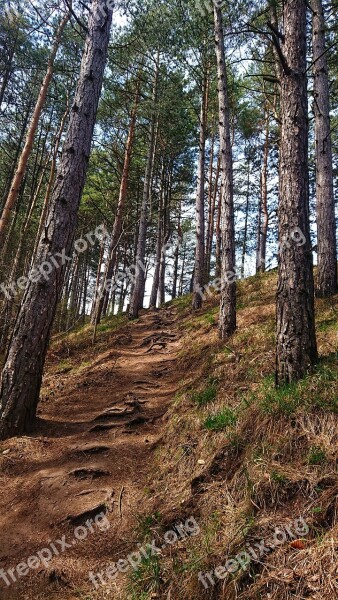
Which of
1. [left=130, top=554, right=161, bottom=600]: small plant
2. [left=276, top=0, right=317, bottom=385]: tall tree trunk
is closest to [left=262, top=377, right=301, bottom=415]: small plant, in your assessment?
[left=276, top=0, right=317, bottom=385]: tall tree trunk

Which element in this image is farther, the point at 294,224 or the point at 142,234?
the point at 142,234

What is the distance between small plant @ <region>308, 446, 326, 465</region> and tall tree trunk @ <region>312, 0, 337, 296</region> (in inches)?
200

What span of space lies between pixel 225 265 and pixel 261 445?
533 centimetres

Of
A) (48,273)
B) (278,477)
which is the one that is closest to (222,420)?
(278,477)

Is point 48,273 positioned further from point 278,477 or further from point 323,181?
point 323,181

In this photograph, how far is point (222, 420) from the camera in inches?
152

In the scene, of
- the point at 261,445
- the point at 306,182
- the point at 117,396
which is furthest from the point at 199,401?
the point at 306,182

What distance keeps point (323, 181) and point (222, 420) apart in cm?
664

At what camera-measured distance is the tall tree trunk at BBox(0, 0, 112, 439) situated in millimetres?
4918

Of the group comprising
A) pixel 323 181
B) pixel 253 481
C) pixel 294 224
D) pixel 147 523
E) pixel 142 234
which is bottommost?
pixel 147 523

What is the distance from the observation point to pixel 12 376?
16.1ft

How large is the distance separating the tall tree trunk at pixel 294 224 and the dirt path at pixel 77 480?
89.2 inches

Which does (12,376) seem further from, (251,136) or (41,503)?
(251,136)

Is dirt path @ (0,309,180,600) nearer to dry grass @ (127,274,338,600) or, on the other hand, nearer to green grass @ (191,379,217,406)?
dry grass @ (127,274,338,600)
